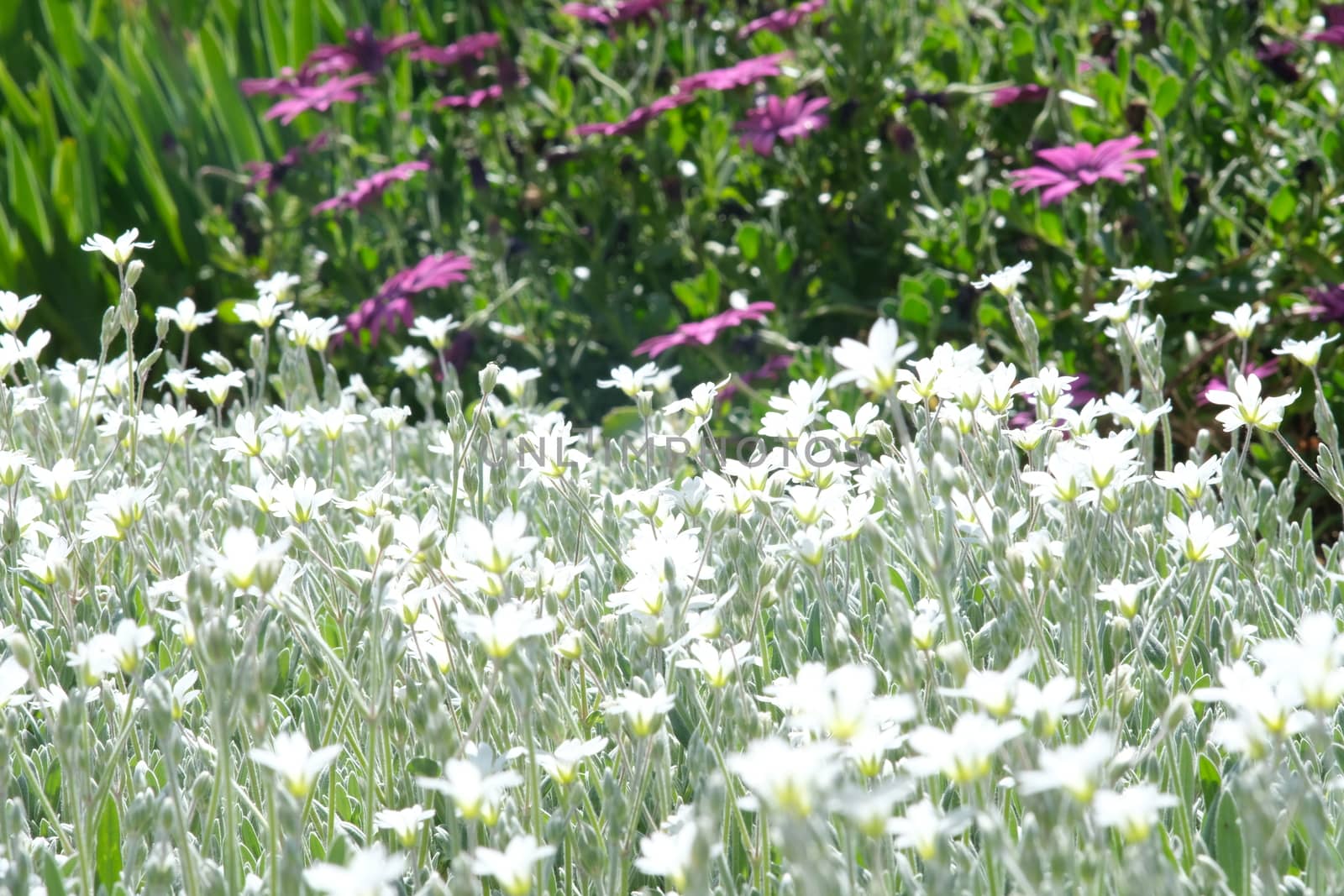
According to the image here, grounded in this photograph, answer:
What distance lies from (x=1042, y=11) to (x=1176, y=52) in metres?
0.51

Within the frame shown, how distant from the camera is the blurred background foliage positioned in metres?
3.00

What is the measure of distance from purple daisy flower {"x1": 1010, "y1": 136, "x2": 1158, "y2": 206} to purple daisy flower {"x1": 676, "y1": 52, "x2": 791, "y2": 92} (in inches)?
29.1

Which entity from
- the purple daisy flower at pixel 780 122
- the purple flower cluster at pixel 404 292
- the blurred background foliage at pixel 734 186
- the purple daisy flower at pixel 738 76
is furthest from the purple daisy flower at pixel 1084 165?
the purple flower cluster at pixel 404 292

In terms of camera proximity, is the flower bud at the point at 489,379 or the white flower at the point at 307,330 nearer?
the flower bud at the point at 489,379

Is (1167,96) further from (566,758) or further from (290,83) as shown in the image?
(290,83)

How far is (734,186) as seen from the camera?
11.9 feet

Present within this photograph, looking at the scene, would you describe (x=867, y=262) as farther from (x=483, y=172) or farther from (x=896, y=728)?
(x=896, y=728)

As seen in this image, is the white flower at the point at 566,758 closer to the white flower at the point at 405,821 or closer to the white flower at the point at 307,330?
the white flower at the point at 405,821

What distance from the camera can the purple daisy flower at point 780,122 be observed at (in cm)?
312

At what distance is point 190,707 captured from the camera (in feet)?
5.19

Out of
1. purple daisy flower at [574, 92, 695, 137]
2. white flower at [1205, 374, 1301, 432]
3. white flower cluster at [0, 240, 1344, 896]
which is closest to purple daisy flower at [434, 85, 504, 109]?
purple daisy flower at [574, 92, 695, 137]

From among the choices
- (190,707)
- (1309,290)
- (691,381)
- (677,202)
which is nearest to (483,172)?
(677,202)

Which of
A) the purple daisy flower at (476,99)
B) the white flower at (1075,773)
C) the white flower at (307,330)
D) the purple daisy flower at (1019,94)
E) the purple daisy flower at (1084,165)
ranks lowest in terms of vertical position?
the purple daisy flower at (1084,165)

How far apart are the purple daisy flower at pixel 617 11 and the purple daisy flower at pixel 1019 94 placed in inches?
35.8
